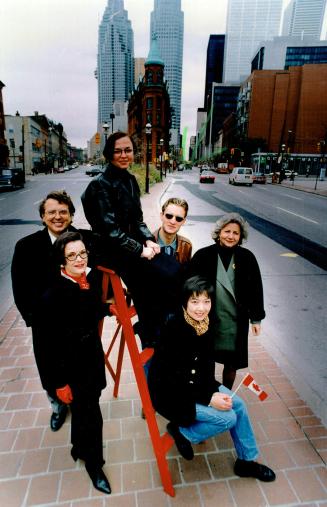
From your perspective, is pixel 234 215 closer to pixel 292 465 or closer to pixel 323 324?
pixel 292 465

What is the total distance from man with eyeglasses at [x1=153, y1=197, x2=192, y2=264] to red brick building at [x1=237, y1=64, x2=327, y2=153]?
82.6 m

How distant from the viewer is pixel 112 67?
15950 cm

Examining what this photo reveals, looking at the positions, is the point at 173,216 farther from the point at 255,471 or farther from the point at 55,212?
the point at 255,471

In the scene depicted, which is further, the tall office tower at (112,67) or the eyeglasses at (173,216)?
the tall office tower at (112,67)

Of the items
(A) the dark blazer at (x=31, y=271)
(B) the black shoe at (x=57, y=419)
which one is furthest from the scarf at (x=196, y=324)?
(B) the black shoe at (x=57, y=419)

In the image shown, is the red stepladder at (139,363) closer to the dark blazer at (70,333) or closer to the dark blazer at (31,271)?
the dark blazer at (70,333)

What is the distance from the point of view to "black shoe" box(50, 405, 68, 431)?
2.91m

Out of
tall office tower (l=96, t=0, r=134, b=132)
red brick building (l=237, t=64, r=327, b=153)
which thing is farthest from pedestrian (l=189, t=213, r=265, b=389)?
tall office tower (l=96, t=0, r=134, b=132)

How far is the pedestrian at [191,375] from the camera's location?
2143 mm

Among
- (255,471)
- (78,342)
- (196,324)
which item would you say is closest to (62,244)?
(78,342)

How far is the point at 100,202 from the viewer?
Answer: 84.2 inches

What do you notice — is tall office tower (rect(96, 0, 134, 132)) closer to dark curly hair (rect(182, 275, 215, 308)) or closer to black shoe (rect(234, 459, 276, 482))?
dark curly hair (rect(182, 275, 215, 308))

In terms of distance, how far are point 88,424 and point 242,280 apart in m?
1.71

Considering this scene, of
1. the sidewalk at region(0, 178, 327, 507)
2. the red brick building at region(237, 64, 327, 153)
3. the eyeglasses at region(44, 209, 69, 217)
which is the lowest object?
the sidewalk at region(0, 178, 327, 507)
